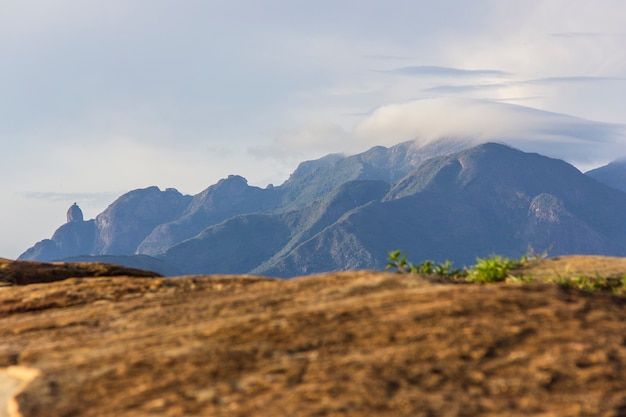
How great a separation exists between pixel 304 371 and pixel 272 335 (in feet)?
3.54

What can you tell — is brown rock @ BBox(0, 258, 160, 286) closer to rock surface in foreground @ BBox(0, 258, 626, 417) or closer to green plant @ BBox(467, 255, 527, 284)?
rock surface in foreground @ BBox(0, 258, 626, 417)

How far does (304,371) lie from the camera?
22.3 feet

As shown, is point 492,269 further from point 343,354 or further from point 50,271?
point 50,271

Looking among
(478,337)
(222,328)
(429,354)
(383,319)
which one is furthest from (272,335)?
(478,337)

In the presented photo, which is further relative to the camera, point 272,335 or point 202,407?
point 272,335

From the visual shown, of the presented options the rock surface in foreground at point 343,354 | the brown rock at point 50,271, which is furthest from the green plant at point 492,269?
the brown rock at point 50,271

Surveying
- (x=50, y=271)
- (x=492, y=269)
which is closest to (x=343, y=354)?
(x=492, y=269)

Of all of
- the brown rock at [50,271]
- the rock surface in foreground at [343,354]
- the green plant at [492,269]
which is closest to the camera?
the rock surface in foreground at [343,354]

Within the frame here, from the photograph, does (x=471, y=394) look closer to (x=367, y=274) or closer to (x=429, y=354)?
(x=429, y=354)

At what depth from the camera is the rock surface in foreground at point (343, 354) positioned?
20.3ft

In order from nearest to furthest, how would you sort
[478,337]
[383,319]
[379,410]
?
1. [379,410]
2. [478,337]
3. [383,319]

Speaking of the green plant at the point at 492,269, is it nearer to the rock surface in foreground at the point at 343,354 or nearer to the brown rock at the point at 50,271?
the rock surface in foreground at the point at 343,354

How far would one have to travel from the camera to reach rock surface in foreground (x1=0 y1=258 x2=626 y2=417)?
20.3 ft

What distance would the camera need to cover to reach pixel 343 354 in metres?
7.16
